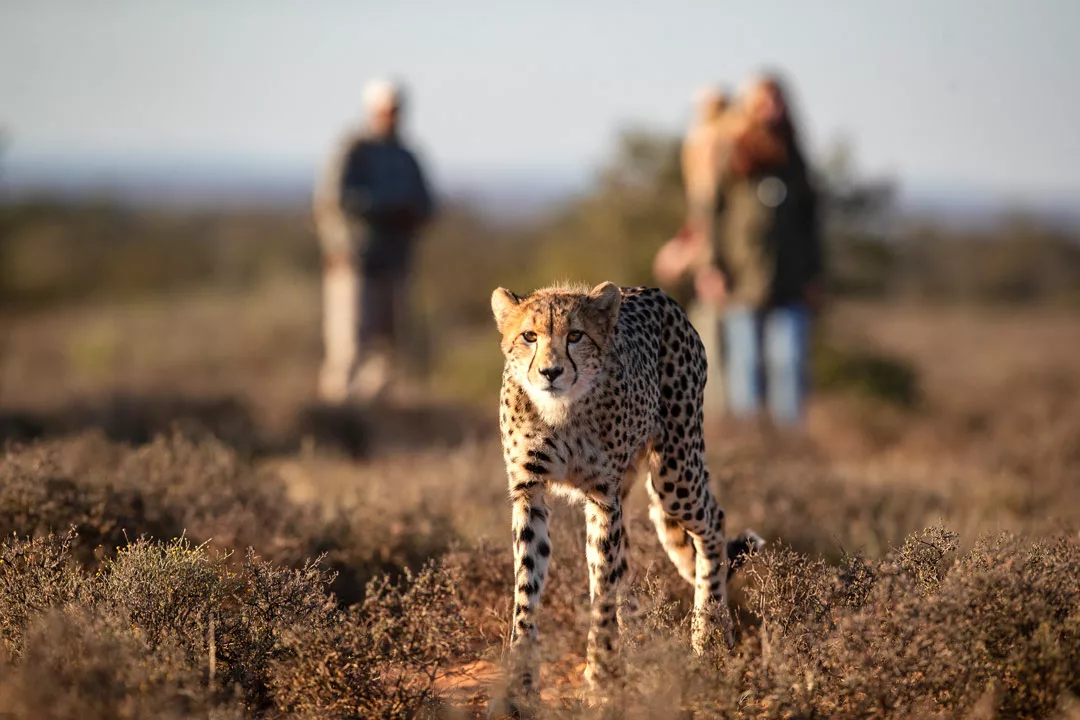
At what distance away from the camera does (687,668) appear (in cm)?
387

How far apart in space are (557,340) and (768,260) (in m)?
5.11

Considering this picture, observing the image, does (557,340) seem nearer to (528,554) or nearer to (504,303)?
(504,303)

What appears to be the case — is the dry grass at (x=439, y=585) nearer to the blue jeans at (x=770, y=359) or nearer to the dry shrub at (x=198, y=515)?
the dry shrub at (x=198, y=515)

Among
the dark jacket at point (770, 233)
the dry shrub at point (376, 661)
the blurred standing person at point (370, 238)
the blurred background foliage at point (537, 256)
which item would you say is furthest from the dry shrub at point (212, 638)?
the blurred standing person at point (370, 238)

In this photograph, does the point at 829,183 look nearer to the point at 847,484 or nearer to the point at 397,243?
the point at 397,243

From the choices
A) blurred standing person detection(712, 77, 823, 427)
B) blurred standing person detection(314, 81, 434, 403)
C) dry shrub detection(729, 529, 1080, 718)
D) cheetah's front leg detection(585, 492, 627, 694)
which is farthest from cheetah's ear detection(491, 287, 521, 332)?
blurred standing person detection(314, 81, 434, 403)

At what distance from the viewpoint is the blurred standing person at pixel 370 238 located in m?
10.4

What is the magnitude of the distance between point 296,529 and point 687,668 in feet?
7.93

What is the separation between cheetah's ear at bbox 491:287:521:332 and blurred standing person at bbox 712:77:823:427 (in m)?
4.75

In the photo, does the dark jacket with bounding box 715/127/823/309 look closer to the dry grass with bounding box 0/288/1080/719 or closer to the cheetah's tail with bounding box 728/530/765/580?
the dry grass with bounding box 0/288/1080/719

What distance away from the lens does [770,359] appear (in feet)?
31.0

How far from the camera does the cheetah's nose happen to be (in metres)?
4.36

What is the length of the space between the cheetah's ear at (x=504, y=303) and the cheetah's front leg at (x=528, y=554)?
1.85 ft

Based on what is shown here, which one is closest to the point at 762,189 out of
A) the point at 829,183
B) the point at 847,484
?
the point at 847,484
